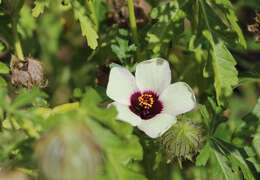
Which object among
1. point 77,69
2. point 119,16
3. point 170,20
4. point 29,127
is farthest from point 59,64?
point 29,127

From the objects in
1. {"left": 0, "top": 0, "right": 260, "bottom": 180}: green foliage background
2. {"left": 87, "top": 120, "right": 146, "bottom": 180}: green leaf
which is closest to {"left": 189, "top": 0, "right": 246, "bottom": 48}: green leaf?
{"left": 0, "top": 0, "right": 260, "bottom": 180}: green foliage background

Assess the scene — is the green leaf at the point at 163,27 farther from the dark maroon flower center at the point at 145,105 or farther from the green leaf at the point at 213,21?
the dark maroon flower center at the point at 145,105

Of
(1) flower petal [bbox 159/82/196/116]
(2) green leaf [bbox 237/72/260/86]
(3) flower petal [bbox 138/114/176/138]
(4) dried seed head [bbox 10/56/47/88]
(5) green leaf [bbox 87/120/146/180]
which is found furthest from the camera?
(2) green leaf [bbox 237/72/260/86]

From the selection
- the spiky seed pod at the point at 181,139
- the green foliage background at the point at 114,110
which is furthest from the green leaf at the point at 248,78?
the spiky seed pod at the point at 181,139

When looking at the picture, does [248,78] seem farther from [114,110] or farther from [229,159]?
[114,110]

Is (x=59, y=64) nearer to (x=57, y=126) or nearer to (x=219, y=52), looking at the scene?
(x=219, y=52)

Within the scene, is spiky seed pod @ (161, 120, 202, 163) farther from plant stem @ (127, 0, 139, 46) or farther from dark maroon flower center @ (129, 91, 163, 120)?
plant stem @ (127, 0, 139, 46)
